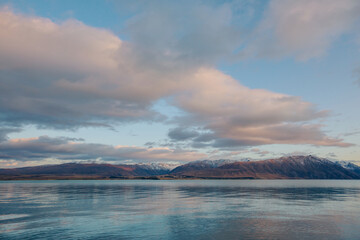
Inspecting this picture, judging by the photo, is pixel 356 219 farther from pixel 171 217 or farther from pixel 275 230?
pixel 171 217

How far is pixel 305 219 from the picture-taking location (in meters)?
47.2

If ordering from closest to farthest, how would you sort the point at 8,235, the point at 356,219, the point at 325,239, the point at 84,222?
the point at 325,239
the point at 8,235
the point at 84,222
the point at 356,219

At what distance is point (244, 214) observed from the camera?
53.2 meters

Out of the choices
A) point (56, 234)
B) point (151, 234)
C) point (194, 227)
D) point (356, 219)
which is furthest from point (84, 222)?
point (356, 219)

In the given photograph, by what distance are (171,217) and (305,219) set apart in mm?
23771

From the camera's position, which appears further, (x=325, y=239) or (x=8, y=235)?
(x=8, y=235)

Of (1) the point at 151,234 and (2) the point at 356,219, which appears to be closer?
(1) the point at 151,234

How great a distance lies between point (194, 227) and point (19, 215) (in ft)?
116

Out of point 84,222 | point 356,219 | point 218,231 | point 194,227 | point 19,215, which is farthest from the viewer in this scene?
point 19,215

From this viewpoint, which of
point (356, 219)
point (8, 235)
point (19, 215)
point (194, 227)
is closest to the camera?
point (8, 235)

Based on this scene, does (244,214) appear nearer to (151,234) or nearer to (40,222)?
(151,234)

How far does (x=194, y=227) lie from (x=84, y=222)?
18.5 metres

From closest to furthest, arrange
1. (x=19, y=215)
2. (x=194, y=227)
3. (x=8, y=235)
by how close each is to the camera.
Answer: (x=8, y=235), (x=194, y=227), (x=19, y=215)

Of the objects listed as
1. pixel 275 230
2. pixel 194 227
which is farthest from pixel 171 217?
pixel 275 230
